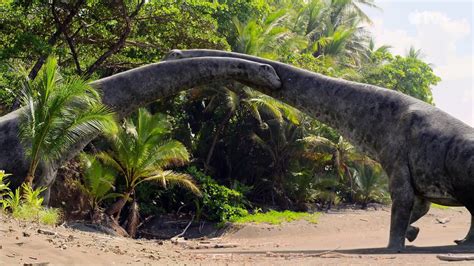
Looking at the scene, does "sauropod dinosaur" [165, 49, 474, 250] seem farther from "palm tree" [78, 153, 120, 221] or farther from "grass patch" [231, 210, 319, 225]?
"grass patch" [231, 210, 319, 225]

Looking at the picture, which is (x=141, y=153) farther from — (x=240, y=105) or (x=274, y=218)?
(x=240, y=105)

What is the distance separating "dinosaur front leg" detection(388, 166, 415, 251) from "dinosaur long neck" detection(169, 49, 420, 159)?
83 cm

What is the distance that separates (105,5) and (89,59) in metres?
2.85

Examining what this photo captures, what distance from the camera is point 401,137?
11258mm

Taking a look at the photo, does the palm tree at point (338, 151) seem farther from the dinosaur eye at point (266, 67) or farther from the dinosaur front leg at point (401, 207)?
the dinosaur front leg at point (401, 207)

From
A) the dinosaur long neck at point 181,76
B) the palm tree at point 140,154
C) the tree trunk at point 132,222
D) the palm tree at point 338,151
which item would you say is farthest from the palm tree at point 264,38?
the dinosaur long neck at point 181,76

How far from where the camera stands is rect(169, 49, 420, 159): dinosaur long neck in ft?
→ 38.1

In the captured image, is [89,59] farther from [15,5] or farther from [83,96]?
[83,96]

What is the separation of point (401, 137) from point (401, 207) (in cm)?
132

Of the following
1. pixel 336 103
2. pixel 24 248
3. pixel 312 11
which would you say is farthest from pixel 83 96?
pixel 312 11

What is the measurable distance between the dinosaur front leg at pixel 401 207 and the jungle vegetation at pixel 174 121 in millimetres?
5208

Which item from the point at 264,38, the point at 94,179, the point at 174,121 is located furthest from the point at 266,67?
the point at 264,38

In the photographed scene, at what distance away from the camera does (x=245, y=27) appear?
897 inches

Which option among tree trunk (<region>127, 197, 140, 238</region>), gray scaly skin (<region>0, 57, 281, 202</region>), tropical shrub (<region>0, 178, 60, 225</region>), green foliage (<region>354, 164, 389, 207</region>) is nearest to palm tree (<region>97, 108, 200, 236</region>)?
tree trunk (<region>127, 197, 140, 238</region>)
